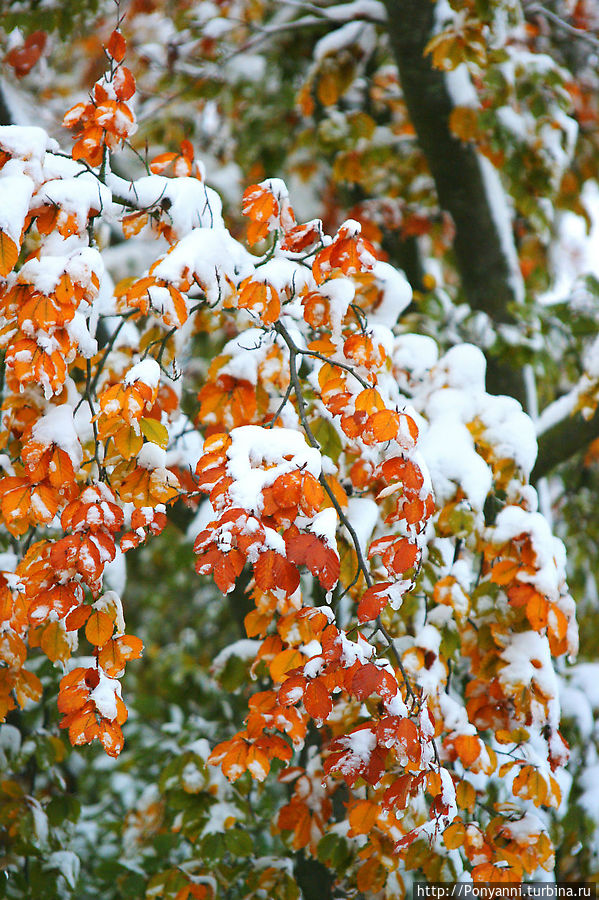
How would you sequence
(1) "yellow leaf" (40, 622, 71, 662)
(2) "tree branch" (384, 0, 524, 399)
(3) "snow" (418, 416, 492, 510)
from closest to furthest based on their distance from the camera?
(1) "yellow leaf" (40, 622, 71, 662)
(3) "snow" (418, 416, 492, 510)
(2) "tree branch" (384, 0, 524, 399)

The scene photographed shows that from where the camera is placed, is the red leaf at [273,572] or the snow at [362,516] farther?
the snow at [362,516]

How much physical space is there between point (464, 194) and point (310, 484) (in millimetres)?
1679

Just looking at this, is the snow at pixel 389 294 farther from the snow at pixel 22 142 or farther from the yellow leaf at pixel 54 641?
the yellow leaf at pixel 54 641

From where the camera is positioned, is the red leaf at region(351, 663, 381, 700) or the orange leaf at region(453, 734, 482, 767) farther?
the orange leaf at region(453, 734, 482, 767)

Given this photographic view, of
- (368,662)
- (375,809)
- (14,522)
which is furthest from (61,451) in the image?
(375,809)

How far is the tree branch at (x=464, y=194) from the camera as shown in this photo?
2127 millimetres

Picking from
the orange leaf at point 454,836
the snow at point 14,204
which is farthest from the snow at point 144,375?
the orange leaf at point 454,836

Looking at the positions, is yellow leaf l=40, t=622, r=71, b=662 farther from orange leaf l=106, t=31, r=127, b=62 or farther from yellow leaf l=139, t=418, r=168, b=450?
orange leaf l=106, t=31, r=127, b=62

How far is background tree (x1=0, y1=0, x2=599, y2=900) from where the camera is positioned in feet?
3.18

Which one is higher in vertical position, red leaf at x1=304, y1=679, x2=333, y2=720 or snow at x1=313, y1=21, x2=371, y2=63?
snow at x1=313, y1=21, x2=371, y2=63

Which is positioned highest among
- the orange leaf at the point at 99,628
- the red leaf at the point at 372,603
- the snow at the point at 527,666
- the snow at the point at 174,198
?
the snow at the point at 174,198

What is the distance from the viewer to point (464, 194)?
7.34 feet

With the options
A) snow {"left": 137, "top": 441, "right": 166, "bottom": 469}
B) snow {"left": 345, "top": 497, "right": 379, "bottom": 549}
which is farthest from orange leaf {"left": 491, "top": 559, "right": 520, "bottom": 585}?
snow {"left": 137, "top": 441, "right": 166, "bottom": 469}

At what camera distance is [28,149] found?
1026mm
